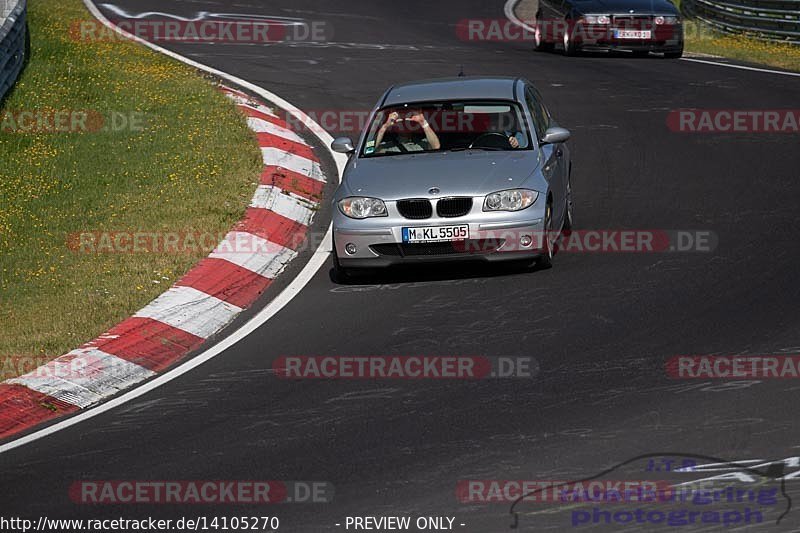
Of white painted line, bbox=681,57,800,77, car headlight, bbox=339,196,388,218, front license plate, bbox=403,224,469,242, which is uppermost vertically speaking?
white painted line, bbox=681,57,800,77

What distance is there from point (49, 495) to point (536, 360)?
10.5ft

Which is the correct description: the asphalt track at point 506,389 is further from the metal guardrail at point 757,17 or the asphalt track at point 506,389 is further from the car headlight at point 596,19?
the metal guardrail at point 757,17

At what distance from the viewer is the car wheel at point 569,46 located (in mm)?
24781

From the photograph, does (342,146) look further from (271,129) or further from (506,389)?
(271,129)

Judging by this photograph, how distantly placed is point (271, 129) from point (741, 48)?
513 inches

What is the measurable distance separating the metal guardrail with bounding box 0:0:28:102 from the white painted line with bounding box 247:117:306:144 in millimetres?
3048

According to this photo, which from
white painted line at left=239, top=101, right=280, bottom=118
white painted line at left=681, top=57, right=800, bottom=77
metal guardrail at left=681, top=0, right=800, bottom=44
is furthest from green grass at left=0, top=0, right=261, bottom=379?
metal guardrail at left=681, top=0, right=800, bottom=44

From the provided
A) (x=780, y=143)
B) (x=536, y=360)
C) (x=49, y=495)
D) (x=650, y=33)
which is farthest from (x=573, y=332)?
(x=650, y=33)

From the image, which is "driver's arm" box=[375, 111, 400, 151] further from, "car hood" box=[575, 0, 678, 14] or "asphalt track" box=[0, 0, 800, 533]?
"car hood" box=[575, 0, 678, 14]

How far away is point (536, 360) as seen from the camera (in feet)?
29.0

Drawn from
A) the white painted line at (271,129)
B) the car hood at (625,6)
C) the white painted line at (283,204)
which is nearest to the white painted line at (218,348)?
the white painted line at (283,204)

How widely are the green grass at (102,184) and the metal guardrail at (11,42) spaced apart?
241mm

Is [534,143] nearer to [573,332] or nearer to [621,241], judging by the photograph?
[621,241]

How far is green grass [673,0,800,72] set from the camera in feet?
79.6
